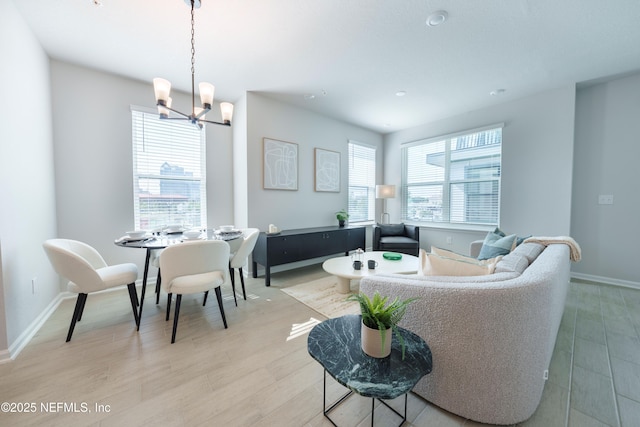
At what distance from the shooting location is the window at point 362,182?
4902 mm

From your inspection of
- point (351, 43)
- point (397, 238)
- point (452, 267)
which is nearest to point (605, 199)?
point (397, 238)

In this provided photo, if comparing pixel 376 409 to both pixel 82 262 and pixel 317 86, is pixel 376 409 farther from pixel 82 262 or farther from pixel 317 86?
pixel 317 86

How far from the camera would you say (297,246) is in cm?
343

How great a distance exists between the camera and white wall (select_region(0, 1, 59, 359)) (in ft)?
5.68

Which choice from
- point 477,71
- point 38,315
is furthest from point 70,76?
point 477,71

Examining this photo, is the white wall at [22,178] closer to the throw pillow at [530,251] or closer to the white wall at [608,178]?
the throw pillow at [530,251]

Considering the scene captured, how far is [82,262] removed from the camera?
1.81 meters

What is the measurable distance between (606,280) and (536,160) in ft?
6.15

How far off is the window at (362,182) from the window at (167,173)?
2.80 metres

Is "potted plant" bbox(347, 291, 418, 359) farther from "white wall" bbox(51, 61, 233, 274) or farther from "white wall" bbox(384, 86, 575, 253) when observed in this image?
"white wall" bbox(384, 86, 575, 253)

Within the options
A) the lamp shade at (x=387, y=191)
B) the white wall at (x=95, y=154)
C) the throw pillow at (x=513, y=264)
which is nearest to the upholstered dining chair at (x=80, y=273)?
the white wall at (x=95, y=154)

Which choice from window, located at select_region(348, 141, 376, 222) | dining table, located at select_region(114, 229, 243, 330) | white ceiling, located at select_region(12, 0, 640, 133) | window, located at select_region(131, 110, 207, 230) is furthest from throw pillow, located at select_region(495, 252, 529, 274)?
window, located at select_region(131, 110, 207, 230)

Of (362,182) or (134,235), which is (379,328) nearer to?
(134,235)

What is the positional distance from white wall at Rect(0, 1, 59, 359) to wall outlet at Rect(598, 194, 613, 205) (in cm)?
637
